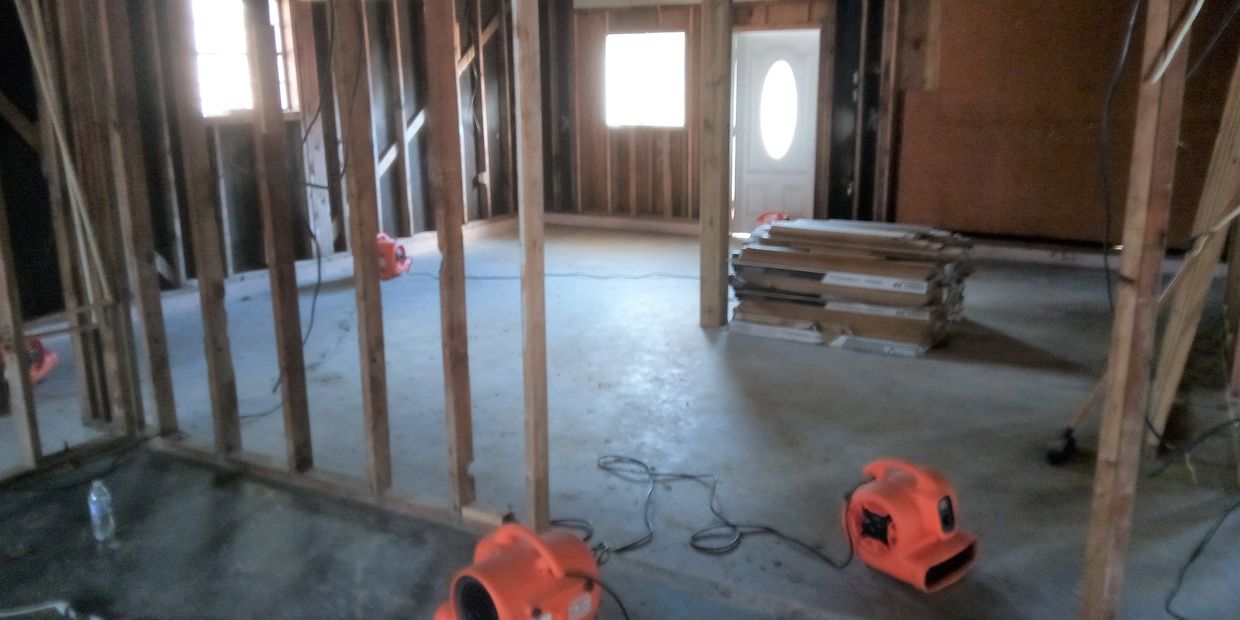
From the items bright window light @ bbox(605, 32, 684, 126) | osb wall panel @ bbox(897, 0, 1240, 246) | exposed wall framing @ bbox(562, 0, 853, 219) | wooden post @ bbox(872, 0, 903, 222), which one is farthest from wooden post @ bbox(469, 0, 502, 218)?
osb wall panel @ bbox(897, 0, 1240, 246)

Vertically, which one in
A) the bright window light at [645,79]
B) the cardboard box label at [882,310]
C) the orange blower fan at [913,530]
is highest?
the bright window light at [645,79]

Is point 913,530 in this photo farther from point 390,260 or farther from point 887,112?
point 887,112

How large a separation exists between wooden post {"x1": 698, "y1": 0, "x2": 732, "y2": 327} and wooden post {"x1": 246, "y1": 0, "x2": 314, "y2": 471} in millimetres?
2600

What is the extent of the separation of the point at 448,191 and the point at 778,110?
6.40m

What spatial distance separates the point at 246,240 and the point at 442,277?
4.74 m

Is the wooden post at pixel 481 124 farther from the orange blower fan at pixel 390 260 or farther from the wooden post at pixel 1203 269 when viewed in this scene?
the wooden post at pixel 1203 269

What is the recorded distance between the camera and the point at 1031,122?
Answer: 7.67m

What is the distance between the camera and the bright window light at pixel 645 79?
9.24 m

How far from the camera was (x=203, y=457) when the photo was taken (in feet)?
12.7

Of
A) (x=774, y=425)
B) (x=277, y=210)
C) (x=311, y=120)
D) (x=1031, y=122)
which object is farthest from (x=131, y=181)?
(x=1031, y=122)

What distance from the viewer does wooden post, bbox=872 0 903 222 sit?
7977mm

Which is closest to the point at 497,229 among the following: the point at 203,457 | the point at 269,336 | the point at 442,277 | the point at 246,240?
the point at 246,240

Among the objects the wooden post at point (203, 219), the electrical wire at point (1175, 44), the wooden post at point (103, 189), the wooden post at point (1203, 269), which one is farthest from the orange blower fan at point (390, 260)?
the electrical wire at point (1175, 44)

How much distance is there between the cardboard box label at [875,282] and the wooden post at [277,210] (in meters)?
3.10
